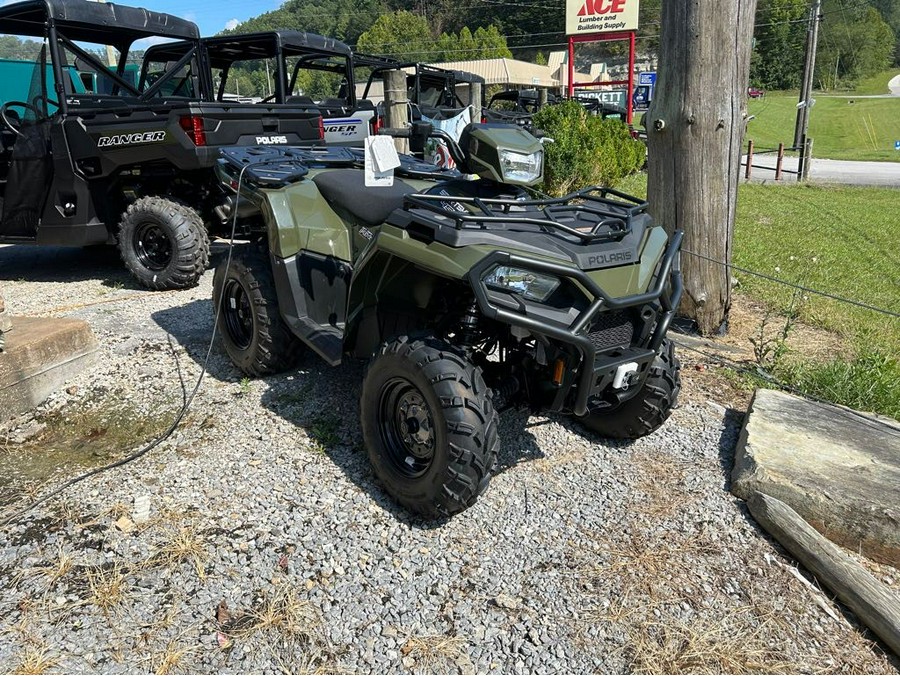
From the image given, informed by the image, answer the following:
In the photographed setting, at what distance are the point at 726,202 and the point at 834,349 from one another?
4.34 ft

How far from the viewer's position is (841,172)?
65.5 ft

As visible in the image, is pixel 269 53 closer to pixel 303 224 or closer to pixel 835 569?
pixel 303 224

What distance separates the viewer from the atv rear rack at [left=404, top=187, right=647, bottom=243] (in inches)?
104

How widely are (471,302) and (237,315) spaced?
7.22 feet

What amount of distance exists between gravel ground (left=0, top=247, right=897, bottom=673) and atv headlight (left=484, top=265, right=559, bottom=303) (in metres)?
1.01

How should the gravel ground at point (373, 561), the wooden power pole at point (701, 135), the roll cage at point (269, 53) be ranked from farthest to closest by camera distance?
the roll cage at point (269, 53) < the wooden power pole at point (701, 135) < the gravel ground at point (373, 561)

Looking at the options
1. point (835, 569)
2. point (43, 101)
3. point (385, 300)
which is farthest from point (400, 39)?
point (835, 569)

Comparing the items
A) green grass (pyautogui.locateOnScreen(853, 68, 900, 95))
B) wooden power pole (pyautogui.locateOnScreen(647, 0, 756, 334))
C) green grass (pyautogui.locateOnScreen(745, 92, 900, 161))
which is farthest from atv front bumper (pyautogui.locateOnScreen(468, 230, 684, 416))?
green grass (pyautogui.locateOnScreen(853, 68, 900, 95))

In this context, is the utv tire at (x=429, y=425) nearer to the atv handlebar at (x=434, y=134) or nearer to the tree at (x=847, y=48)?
the atv handlebar at (x=434, y=134)

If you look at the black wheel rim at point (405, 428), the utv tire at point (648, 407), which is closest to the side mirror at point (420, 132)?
the black wheel rim at point (405, 428)

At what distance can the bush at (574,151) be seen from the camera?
11570 mm

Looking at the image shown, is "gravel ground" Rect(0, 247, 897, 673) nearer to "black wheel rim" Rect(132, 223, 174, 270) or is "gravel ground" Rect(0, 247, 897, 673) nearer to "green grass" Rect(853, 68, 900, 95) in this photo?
"black wheel rim" Rect(132, 223, 174, 270)

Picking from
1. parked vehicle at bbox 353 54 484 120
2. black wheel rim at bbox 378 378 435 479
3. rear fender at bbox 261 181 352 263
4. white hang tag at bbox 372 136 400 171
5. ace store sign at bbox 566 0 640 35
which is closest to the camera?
black wheel rim at bbox 378 378 435 479

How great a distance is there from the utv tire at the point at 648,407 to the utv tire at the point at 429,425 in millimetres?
907
